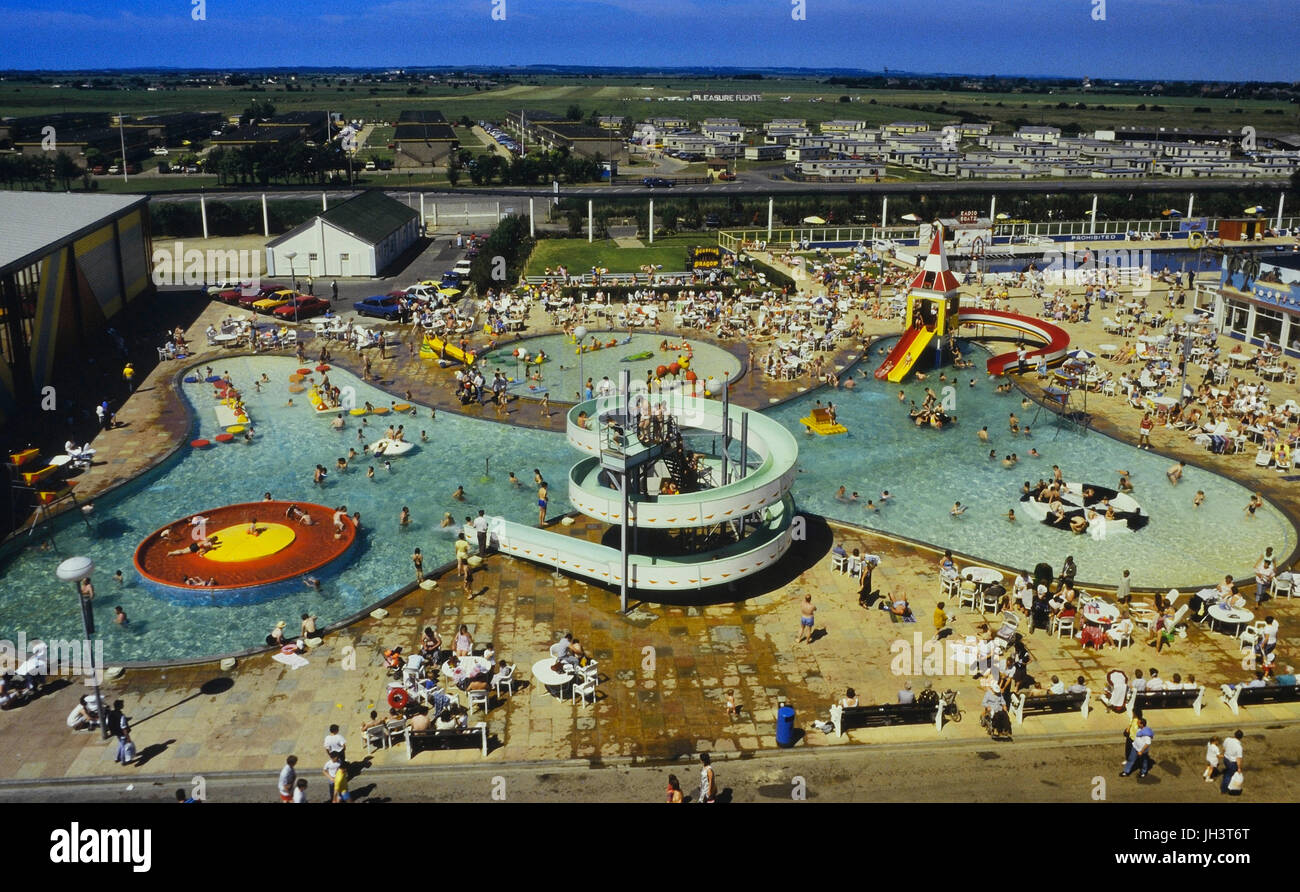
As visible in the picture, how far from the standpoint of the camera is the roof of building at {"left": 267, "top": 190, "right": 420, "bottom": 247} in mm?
56969

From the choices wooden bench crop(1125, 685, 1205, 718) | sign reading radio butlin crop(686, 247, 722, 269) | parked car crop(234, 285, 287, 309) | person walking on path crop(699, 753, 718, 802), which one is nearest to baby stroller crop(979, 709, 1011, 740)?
wooden bench crop(1125, 685, 1205, 718)

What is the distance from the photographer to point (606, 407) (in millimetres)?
26234

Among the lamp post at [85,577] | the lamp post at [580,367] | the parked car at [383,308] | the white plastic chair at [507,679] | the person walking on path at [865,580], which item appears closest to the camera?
the lamp post at [85,577]

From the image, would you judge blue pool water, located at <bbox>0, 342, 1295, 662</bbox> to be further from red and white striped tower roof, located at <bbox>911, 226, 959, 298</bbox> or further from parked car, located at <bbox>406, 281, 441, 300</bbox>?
parked car, located at <bbox>406, 281, 441, 300</bbox>

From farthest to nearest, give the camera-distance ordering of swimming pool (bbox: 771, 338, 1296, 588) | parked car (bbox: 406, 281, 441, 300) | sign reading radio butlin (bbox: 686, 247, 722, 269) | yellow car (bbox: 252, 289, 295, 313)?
sign reading radio butlin (bbox: 686, 247, 722, 269)
parked car (bbox: 406, 281, 441, 300)
yellow car (bbox: 252, 289, 295, 313)
swimming pool (bbox: 771, 338, 1296, 588)

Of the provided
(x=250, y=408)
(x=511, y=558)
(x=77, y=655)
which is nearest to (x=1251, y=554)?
(x=511, y=558)

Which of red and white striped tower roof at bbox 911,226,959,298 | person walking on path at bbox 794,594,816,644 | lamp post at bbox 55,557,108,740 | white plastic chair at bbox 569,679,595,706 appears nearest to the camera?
lamp post at bbox 55,557,108,740

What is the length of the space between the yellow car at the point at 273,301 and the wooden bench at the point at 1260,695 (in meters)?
43.6

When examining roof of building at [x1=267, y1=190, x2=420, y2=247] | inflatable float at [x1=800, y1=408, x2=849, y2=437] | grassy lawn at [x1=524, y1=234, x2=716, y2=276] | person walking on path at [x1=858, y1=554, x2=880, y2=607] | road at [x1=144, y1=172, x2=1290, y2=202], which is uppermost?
road at [x1=144, y1=172, x2=1290, y2=202]

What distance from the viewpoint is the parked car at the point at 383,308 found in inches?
1882

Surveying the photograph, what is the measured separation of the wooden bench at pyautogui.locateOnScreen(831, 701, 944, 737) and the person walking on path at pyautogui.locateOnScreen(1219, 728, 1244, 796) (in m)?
4.40

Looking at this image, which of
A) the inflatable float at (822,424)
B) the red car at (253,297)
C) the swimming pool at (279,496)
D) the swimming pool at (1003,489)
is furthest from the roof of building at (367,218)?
the inflatable float at (822,424)

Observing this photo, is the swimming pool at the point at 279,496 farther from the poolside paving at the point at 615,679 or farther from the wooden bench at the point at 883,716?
the wooden bench at the point at 883,716

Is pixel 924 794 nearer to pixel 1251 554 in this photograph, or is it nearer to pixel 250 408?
pixel 1251 554
